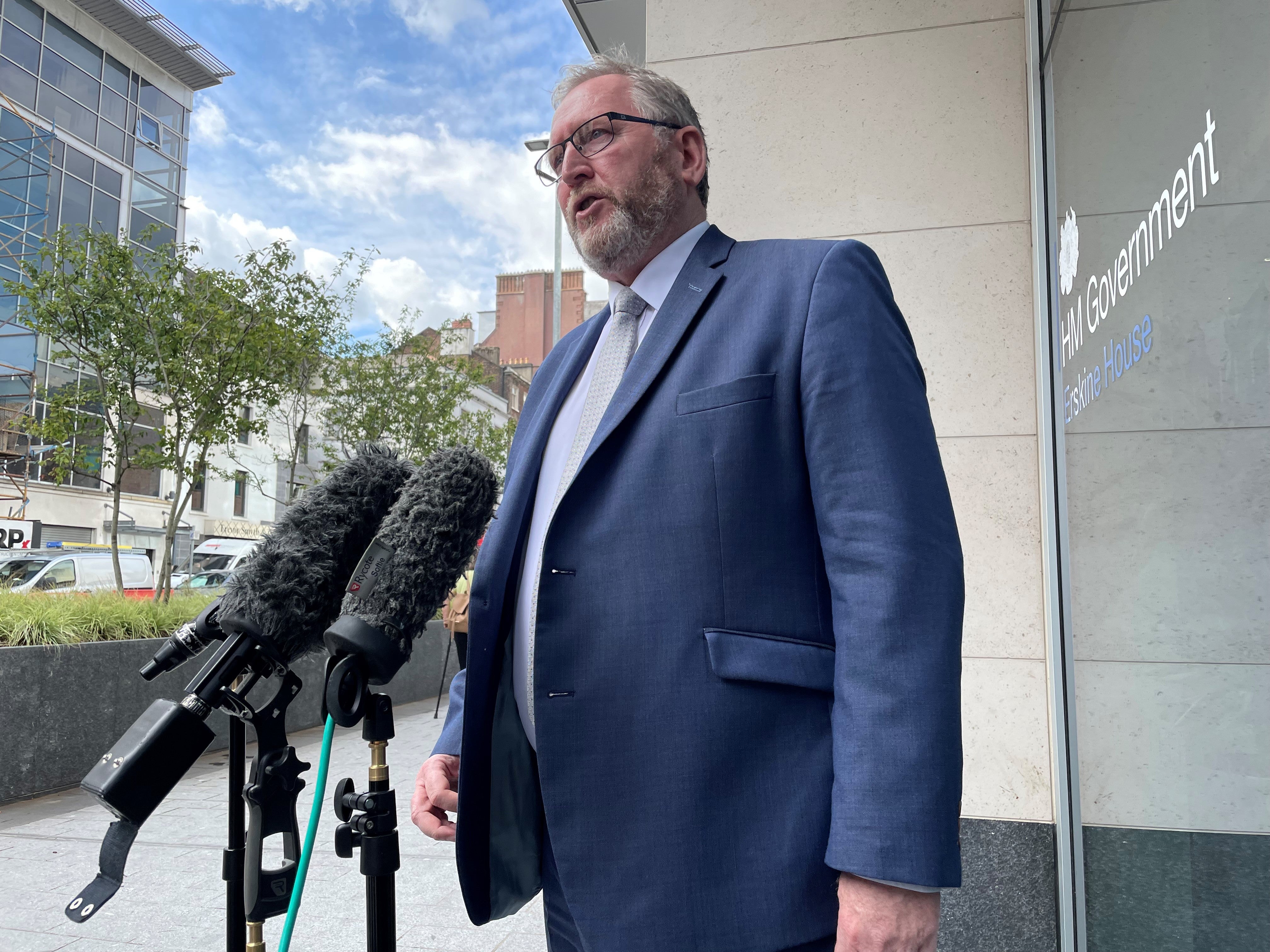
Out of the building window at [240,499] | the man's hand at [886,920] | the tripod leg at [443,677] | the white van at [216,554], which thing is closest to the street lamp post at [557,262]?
the tripod leg at [443,677]

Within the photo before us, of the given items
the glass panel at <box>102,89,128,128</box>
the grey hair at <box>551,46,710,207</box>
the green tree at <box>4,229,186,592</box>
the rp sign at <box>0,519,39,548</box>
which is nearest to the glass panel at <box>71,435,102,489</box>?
the green tree at <box>4,229,186,592</box>

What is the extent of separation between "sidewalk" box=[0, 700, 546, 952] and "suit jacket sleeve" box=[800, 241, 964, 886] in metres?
2.48

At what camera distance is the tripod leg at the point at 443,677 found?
1000 cm

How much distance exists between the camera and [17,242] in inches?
1110

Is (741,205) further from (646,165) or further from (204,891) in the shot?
(204,891)

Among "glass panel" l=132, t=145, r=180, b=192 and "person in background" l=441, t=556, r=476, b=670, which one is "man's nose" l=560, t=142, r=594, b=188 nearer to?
"person in background" l=441, t=556, r=476, b=670

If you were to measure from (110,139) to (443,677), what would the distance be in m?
30.6

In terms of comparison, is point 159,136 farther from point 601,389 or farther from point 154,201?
point 601,389

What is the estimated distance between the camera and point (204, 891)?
14.7 ft

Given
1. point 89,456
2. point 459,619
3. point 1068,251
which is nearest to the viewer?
point 1068,251

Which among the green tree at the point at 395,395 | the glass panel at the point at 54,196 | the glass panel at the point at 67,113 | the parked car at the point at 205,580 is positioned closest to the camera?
the green tree at the point at 395,395

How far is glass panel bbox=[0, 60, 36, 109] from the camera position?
29.1 metres

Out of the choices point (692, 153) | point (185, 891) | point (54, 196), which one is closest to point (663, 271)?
point (692, 153)

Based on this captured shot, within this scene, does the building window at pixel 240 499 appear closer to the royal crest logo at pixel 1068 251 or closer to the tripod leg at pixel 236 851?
the royal crest logo at pixel 1068 251
